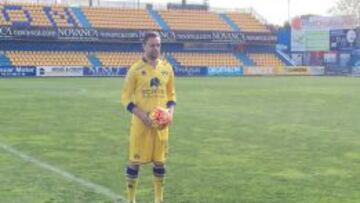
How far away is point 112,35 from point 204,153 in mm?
47170

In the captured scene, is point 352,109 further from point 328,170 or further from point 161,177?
point 161,177

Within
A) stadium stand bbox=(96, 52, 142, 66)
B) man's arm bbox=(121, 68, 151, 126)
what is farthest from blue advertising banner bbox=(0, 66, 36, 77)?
man's arm bbox=(121, 68, 151, 126)

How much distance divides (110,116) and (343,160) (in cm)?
965

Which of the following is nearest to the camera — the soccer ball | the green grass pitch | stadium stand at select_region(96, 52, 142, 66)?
the soccer ball

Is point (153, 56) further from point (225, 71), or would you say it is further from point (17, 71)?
point (225, 71)

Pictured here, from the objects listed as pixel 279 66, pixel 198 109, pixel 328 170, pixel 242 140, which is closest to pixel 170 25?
pixel 279 66

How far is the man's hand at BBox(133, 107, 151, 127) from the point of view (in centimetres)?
719

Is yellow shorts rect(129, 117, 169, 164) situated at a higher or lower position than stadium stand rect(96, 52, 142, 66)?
higher

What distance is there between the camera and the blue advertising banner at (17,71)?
49.7 metres

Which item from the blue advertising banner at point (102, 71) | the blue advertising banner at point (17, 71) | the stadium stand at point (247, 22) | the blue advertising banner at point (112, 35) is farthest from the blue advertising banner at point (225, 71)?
the blue advertising banner at point (17, 71)

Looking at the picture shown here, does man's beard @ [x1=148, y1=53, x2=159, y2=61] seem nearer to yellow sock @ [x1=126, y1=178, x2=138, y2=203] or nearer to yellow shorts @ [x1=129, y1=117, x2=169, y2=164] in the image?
yellow shorts @ [x1=129, y1=117, x2=169, y2=164]

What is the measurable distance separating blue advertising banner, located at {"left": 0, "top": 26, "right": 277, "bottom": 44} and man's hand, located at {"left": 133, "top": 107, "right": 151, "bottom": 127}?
156 ft

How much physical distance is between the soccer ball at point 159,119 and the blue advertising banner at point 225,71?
50.7m

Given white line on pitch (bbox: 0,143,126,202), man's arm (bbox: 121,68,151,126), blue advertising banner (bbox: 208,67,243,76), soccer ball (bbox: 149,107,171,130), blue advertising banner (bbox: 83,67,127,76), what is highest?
man's arm (bbox: 121,68,151,126)
